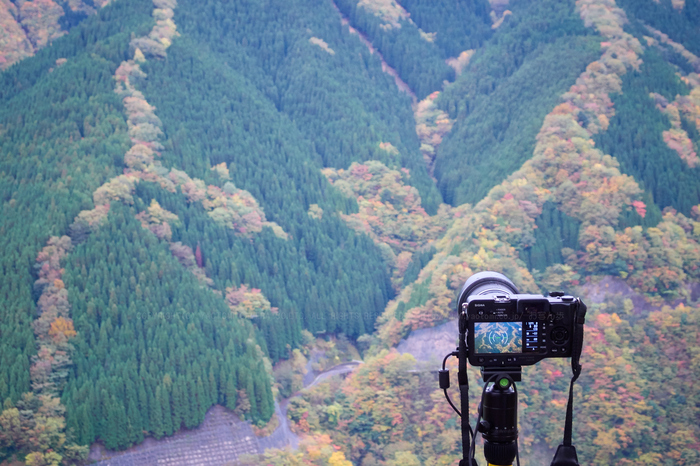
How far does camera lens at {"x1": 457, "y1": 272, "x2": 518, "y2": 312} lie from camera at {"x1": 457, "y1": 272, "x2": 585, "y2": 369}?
0.29 meters

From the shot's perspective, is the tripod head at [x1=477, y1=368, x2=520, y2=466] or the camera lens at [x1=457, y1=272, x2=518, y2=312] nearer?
the tripod head at [x1=477, y1=368, x2=520, y2=466]

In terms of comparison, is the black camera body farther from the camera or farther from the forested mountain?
the forested mountain

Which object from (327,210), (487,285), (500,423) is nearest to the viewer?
(500,423)

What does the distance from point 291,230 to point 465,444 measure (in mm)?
25915

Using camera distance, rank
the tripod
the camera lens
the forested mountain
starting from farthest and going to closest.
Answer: the forested mountain → the camera lens → the tripod

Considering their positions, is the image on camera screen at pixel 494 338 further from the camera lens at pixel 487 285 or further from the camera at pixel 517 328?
the camera lens at pixel 487 285

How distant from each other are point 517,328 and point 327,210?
26725 mm

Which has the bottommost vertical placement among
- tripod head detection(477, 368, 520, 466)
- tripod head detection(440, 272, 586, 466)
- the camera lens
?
tripod head detection(477, 368, 520, 466)

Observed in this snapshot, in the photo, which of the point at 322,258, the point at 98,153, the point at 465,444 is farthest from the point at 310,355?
the point at 465,444

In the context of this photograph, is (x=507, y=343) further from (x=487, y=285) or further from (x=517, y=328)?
(x=487, y=285)

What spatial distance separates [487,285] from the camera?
3.93 metres

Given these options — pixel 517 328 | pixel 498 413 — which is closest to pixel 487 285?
pixel 517 328

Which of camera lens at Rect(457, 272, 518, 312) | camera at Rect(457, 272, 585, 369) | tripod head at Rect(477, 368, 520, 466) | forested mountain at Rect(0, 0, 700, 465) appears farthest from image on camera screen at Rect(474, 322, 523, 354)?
forested mountain at Rect(0, 0, 700, 465)

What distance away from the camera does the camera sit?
3506mm
